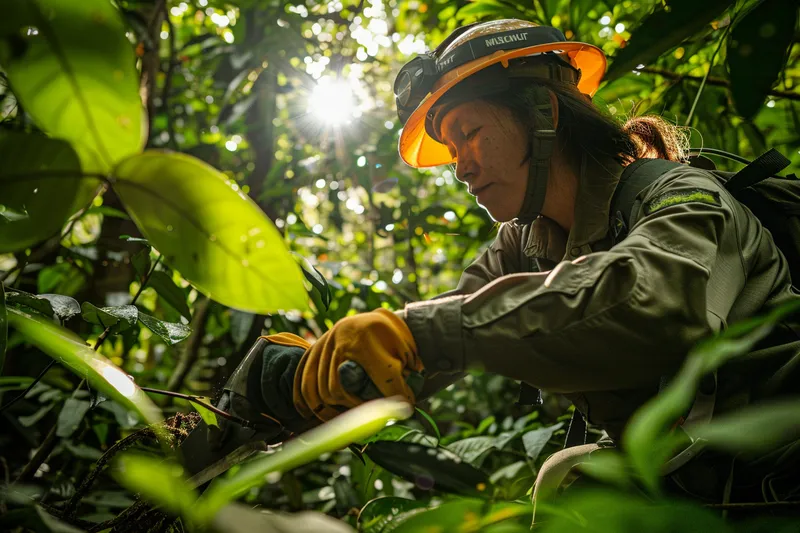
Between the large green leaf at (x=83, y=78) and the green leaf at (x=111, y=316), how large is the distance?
0.57 metres

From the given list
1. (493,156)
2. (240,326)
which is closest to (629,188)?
(493,156)

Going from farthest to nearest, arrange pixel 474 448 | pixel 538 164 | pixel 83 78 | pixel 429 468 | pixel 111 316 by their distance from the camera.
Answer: pixel 474 448 < pixel 538 164 < pixel 429 468 < pixel 111 316 < pixel 83 78

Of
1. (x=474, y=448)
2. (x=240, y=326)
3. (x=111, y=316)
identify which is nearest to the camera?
(x=111, y=316)

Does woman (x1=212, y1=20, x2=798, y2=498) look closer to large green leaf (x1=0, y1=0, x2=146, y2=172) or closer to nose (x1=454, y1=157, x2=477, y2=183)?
nose (x1=454, y1=157, x2=477, y2=183)

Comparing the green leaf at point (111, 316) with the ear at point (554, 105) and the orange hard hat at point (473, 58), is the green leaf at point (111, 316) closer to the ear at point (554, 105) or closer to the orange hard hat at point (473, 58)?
the orange hard hat at point (473, 58)

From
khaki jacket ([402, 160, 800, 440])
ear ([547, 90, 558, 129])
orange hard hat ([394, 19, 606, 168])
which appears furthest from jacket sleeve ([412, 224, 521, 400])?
khaki jacket ([402, 160, 800, 440])

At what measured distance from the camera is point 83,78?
416mm

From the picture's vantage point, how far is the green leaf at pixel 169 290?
1.37 m

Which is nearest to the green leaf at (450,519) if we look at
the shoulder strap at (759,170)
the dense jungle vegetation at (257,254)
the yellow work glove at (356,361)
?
the dense jungle vegetation at (257,254)

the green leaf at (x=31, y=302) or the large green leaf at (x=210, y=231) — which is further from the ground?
the large green leaf at (x=210, y=231)

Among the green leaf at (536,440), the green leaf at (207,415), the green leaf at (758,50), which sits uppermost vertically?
the green leaf at (758,50)

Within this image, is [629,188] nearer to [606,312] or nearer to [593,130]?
[593,130]

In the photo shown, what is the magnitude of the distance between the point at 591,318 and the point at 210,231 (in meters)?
0.60

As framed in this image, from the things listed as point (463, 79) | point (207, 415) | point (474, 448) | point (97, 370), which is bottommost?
point (474, 448)
